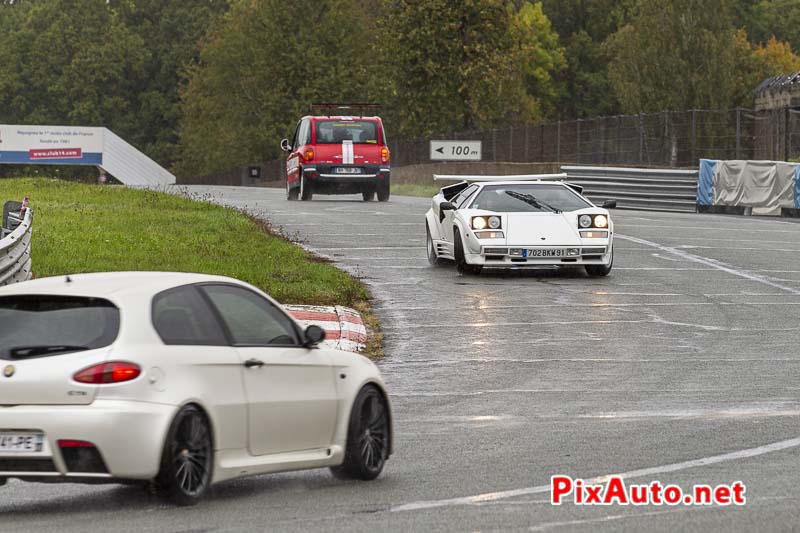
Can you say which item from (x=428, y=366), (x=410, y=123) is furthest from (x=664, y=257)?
(x=410, y=123)

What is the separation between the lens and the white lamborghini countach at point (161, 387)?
7.86 meters

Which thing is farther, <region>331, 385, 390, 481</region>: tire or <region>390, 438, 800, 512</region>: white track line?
<region>331, 385, 390, 481</region>: tire

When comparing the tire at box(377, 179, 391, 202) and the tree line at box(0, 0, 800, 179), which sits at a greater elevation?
the tree line at box(0, 0, 800, 179)

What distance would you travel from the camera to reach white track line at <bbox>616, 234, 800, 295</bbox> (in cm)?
2184

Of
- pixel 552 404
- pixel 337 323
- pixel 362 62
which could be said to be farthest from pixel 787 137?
pixel 362 62

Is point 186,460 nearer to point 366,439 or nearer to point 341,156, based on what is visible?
point 366,439

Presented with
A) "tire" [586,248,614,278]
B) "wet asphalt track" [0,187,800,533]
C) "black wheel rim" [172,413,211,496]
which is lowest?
"wet asphalt track" [0,187,800,533]

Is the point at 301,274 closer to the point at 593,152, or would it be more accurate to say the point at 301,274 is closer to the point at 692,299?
the point at 692,299

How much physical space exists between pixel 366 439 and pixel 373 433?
0.13 metres

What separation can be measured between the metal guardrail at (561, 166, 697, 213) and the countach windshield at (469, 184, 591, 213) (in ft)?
62.3

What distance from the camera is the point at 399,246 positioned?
27.2m

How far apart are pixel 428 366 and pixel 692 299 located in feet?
20.5

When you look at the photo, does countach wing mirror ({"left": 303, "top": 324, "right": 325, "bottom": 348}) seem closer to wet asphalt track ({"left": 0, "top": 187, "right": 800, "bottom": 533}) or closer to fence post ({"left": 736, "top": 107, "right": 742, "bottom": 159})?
wet asphalt track ({"left": 0, "top": 187, "right": 800, "bottom": 533})
